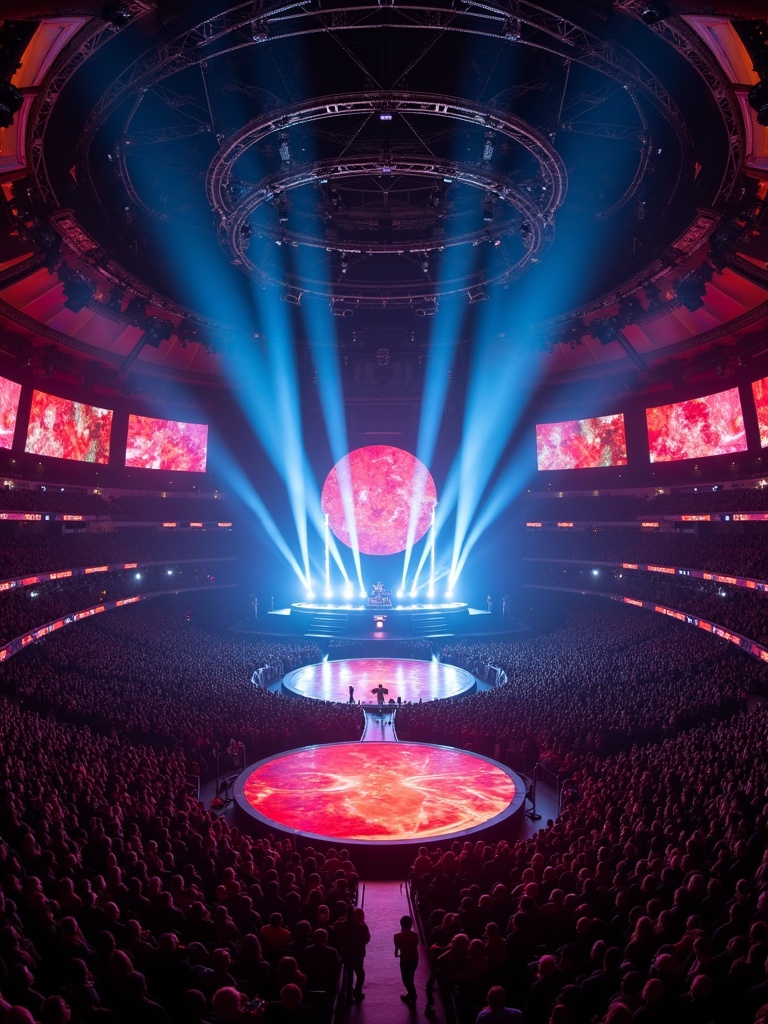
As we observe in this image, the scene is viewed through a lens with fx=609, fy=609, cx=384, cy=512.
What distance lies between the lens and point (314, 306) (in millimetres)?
36125

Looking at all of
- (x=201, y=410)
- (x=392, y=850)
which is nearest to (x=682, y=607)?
(x=392, y=850)

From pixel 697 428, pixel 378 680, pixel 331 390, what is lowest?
pixel 378 680

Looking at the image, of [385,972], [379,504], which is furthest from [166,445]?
[385,972]

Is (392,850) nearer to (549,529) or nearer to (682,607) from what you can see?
(682,607)

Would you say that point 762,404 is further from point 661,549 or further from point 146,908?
point 146,908

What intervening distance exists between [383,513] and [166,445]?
648 inches

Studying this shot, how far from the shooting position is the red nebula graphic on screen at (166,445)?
4203 cm

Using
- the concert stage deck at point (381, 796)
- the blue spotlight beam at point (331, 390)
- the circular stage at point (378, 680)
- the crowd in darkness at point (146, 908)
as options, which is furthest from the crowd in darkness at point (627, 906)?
the blue spotlight beam at point (331, 390)

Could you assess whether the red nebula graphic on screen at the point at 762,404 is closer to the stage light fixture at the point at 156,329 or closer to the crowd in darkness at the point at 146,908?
the crowd in darkness at the point at 146,908

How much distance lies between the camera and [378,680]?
98.3 ft

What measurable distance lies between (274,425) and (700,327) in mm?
28329

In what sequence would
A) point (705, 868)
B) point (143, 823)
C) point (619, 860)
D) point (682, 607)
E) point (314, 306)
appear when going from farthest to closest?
A: 1. point (314, 306)
2. point (682, 607)
3. point (143, 823)
4. point (619, 860)
5. point (705, 868)

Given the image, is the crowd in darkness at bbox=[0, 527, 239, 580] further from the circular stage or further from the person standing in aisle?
the person standing in aisle

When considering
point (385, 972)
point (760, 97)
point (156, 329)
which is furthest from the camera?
point (156, 329)
